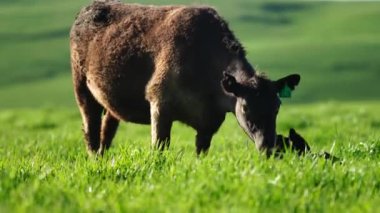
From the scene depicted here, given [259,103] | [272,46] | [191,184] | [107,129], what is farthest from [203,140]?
[272,46]

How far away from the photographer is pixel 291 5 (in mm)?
74688

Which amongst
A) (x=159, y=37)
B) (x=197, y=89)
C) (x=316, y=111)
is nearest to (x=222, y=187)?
(x=197, y=89)

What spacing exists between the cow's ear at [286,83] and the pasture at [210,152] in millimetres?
851

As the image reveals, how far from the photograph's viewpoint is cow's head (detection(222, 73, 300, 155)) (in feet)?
28.5

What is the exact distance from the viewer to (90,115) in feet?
41.3

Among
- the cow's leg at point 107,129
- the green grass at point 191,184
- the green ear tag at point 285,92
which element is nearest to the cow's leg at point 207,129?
the green ear tag at point 285,92

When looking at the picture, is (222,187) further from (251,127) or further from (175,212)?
(251,127)

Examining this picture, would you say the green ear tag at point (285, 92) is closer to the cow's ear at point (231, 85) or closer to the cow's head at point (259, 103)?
the cow's head at point (259, 103)

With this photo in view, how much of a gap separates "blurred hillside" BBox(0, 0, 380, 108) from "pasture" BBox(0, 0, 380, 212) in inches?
4.5

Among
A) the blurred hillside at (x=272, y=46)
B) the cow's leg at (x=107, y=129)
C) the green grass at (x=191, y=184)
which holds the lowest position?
the blurred hillside at (x=272, y=46)

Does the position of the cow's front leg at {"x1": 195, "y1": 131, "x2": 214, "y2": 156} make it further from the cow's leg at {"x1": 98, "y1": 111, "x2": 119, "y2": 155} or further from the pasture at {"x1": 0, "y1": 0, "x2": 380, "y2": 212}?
the cow's leg at {"x1": 98, "y1": 111, "x2": 119, "y2": 155}

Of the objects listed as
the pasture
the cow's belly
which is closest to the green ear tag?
the pasture

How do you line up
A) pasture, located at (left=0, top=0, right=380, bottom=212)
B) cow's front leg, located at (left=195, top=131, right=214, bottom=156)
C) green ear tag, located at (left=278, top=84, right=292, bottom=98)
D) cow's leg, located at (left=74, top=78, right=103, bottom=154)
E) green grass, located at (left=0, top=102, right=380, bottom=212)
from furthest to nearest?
cow's leg, located at (left=74, top=78, right=103, bottom=154)
cow's front leg, located at (left=195, top=131, right=214, bottom=156)
green ear tag, located at (left=278, top=84, right=292, bottom=98)
pasture, located at (left=0, top=0, right=380, bottom=212)
green grass, located at (left=0, top=102, right=380, bottom=212)

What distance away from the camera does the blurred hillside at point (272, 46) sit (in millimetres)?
42656
